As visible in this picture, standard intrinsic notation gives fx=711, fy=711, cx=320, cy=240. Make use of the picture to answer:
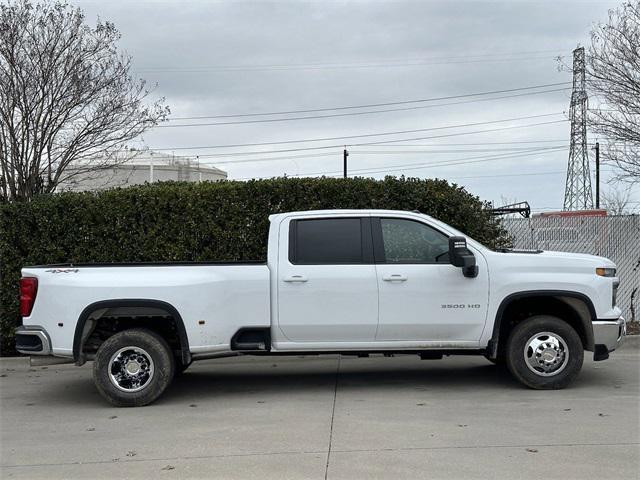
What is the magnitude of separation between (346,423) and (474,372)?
299cm

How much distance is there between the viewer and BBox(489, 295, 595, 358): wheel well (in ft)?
24.8

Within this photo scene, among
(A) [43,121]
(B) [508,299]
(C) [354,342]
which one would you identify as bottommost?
(C) [354,342]

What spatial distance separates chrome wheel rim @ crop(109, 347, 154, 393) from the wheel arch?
363cm

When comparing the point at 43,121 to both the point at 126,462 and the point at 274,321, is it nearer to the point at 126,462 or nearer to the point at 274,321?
the point at 274,321

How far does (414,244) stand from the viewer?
25.2 ft

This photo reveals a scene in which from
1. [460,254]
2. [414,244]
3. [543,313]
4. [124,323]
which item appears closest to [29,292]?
[124,323]

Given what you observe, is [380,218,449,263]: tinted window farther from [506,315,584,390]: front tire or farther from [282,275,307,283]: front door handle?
[506,315,584,390]: front tire

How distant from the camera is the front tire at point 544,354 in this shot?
7.57 meters

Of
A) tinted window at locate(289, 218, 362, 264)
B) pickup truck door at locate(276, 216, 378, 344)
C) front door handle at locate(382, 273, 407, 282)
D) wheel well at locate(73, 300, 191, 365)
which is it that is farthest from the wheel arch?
wheel well at locate(73, 300, 191, 365)

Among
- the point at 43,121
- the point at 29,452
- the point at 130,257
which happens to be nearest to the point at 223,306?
the point at 29,452

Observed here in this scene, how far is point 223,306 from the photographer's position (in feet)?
24.2

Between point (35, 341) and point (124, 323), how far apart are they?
0.91m

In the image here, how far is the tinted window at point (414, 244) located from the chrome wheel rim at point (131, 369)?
2.77 metres

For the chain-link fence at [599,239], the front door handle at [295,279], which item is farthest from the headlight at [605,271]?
the chain-link fence at [599,239]
